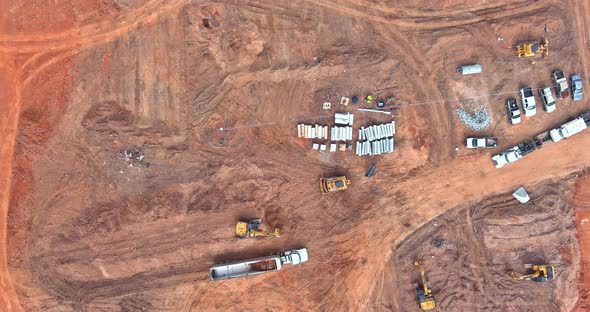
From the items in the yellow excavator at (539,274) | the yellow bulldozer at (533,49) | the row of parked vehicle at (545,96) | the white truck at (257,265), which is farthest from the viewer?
the yellow excavator at (539,274)

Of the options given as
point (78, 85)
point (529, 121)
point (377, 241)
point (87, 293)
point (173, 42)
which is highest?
point (173, 42)

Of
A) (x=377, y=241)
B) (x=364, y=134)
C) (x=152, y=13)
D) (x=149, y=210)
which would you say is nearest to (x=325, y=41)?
(x=364, y=134)

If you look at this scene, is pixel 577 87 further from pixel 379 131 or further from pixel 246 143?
pixel 246 143

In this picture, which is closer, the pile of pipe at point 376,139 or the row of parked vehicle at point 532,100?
the row of parked vehicle at point 532,100

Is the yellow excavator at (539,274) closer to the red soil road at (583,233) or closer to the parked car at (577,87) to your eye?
the red soil road at (583,233)

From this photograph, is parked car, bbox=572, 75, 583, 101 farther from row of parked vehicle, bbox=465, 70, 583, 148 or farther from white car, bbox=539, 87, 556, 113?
white car, bbox=539, 87, 556, 113

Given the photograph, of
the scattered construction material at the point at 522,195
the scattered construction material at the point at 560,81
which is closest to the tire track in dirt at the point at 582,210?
the scattered construction material at the point at 560,81

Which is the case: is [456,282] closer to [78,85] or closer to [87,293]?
[87,293]

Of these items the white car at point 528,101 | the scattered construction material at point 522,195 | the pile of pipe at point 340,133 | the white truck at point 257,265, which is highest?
the white car at point 528,101
